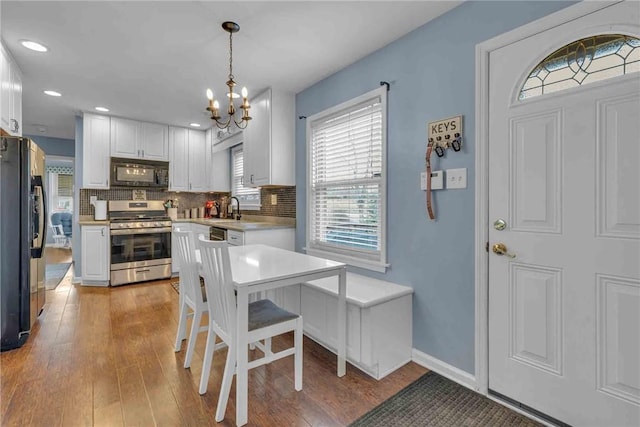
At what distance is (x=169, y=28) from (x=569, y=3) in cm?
246

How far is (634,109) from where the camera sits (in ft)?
4.32

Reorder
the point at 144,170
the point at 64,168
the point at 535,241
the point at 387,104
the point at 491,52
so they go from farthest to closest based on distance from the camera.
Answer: the point at 64,168 < the point at 144,170 < the point at 387,104 < the point at 491,52 < the point at 535,241

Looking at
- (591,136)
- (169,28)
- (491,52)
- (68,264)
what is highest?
(169,28)

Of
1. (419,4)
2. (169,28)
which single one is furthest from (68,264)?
(419,4)

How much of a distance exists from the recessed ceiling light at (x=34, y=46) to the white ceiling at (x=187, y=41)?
0.04 metres

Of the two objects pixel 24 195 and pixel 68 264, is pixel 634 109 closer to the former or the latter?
pixel 24 195

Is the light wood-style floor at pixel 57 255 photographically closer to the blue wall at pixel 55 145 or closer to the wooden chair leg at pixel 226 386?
the blue wall at pixel 55 145

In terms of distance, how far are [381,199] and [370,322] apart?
981mm

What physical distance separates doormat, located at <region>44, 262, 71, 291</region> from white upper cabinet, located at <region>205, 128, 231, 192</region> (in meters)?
2.57

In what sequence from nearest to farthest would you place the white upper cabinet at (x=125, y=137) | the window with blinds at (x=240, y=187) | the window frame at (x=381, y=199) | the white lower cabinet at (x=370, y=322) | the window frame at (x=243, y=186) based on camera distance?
the white lower cabinet at (x=370, y=322) → the window frame at (x=381, y=199) → the white upper cabinet at (x=125, y=137) → the window frame at (x=243, y=186) → the window with blinds at (x=240, y=187)

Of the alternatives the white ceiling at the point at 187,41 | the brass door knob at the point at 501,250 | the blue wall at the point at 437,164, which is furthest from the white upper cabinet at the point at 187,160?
the brass door knob at the point at 501,250

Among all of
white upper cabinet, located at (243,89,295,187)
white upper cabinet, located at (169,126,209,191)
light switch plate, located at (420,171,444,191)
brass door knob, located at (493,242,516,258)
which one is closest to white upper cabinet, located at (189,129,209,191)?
white upper cabinet, located at (169,126,209,191)

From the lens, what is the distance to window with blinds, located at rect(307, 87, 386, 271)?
2533mm

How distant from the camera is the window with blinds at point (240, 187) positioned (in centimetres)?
474
